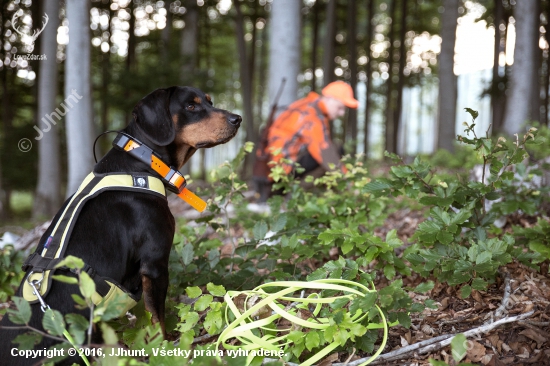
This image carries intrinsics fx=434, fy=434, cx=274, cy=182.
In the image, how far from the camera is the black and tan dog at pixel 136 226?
218 cm

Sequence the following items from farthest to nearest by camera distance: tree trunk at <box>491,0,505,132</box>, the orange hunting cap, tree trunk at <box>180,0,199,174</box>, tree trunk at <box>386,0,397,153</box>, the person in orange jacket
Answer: tree trunk at <box>386,0,397,153</box>
tree trunk at <box>491,0,505,132</box>
tree trunk at <box>180,0,199,174</box>
the orange hunting cap
the person in orange jacket

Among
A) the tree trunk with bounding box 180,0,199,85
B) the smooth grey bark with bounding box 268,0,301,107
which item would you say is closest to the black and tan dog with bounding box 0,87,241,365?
the smooth grey bark with bounding box 268,0,301,107

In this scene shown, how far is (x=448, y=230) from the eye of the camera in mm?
2590

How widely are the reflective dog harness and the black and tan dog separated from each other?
0.14 ft

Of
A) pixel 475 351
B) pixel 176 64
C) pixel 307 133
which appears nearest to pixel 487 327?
pixel 475 351

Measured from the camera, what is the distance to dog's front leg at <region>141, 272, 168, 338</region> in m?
2.47

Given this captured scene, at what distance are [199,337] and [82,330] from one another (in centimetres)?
105

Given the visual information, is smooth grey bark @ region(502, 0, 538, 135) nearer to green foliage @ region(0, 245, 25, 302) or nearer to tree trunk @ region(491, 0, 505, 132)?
tree trunk @ region(491, 0, 505, 132)

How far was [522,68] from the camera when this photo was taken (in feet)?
27.8

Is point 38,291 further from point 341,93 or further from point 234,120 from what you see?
point 341,93

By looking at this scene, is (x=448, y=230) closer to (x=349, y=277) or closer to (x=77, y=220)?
(x=349, y=277)

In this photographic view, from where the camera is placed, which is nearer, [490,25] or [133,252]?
[133,252]

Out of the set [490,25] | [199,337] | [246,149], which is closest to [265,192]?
[246,149]

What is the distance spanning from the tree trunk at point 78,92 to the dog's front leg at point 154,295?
17.9 ft
